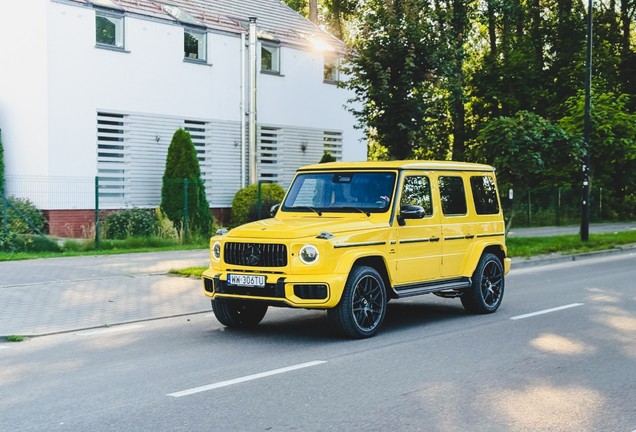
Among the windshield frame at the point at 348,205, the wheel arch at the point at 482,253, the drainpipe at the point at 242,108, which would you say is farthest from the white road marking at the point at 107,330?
the drainpipe at the point at 242,108

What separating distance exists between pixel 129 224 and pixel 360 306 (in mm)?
13737

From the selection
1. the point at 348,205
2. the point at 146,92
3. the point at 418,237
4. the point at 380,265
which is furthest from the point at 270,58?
the point at 380,265

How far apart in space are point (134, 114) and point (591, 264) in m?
13.7

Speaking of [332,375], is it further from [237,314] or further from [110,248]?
[110,248]

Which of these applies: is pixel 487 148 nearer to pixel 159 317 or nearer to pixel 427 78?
pixel 427 78

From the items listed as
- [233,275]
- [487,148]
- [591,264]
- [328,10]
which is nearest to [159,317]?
[233,275]

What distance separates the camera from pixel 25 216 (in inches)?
761

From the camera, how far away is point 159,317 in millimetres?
10133

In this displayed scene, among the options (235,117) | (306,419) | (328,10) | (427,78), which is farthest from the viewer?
(328,10)

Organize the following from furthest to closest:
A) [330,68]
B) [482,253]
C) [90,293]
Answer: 1. [330,68]
2. [90,293]
3. [482,253]

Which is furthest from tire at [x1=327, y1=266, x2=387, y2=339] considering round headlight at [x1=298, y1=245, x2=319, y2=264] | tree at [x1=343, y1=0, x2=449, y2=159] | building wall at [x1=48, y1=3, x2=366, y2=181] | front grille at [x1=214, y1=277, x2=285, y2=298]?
building wall at [x1=48, y1=3, x2=366, y2=181]

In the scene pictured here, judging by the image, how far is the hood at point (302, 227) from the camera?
27.0 feet

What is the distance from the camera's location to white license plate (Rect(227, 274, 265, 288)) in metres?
8.20

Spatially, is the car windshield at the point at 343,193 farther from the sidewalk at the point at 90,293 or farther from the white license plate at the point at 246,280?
the sidewalk at the point at 90,293
